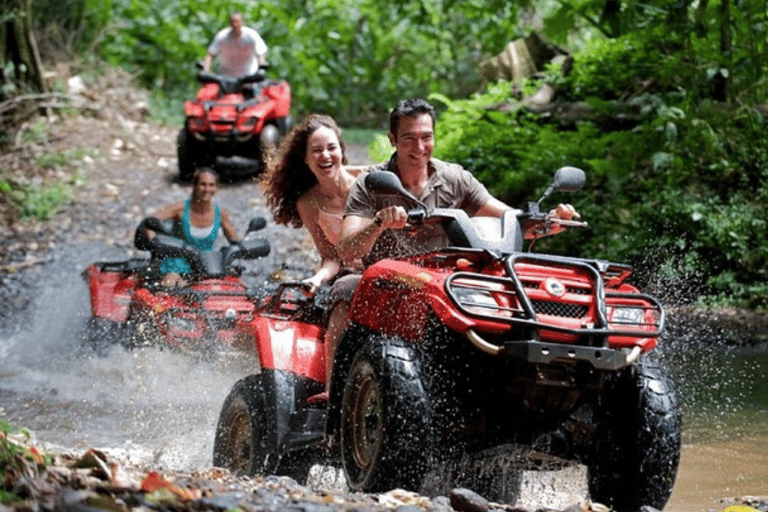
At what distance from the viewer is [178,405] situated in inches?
333

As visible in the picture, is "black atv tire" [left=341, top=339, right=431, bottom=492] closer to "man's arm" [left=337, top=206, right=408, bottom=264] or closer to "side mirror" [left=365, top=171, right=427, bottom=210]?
"man's arm" [left=337, top=206, right=408, bottom=264]

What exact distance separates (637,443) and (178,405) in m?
4.54

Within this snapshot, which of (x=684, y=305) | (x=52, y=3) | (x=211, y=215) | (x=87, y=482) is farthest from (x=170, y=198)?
(x=87, y=482)

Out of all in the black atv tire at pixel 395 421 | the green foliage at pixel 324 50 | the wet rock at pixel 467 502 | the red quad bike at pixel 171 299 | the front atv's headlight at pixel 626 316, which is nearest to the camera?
the wet rock at pixel 467 502

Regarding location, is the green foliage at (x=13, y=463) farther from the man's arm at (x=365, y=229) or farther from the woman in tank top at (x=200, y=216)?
the woman in tank top at (x=200, y=216)

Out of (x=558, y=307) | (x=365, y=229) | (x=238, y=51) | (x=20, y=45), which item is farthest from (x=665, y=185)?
(x=20, y=45)

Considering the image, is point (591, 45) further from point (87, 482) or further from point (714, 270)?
point (87, 482)

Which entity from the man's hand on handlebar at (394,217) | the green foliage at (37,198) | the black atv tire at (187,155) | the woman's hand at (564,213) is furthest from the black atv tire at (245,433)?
the black atv tire at (187,155)

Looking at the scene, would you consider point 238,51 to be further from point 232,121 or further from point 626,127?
point 626,127

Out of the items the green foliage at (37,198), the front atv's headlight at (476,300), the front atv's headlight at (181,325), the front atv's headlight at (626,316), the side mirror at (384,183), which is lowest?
the front atv's headlight at (181,325)

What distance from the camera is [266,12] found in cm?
2244

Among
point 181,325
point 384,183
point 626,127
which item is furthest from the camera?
point 626,127

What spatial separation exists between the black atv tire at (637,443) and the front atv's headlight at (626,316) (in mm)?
217

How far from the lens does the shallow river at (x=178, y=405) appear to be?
242 inches
